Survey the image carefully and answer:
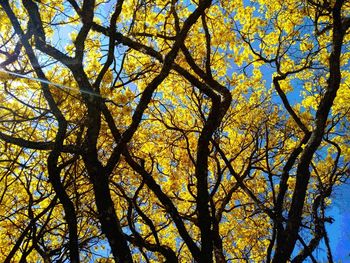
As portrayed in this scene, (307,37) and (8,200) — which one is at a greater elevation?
(307,37)

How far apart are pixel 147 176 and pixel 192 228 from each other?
250 inches

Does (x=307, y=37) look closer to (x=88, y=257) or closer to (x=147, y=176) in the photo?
(x=147, y=176)

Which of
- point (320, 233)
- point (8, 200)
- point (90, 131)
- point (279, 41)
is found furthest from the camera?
point (8, 200)

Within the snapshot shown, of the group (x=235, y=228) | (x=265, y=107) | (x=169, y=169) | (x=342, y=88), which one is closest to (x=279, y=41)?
(x=265, y=107)

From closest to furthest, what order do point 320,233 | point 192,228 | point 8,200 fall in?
point 320,233
point 8,200
point 192,228

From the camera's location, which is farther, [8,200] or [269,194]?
[269,194]

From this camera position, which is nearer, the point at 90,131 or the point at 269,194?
the point at 90,131

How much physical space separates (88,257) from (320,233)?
7324 millimetres

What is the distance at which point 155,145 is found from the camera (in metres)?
10.1

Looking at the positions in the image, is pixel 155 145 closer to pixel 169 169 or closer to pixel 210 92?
pixel 169 169

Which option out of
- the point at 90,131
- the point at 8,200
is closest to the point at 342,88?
the point at 90,131

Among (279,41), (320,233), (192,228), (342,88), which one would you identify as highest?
(342,88)

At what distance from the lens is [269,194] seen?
11023 mm

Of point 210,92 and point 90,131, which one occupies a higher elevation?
point 210,92
